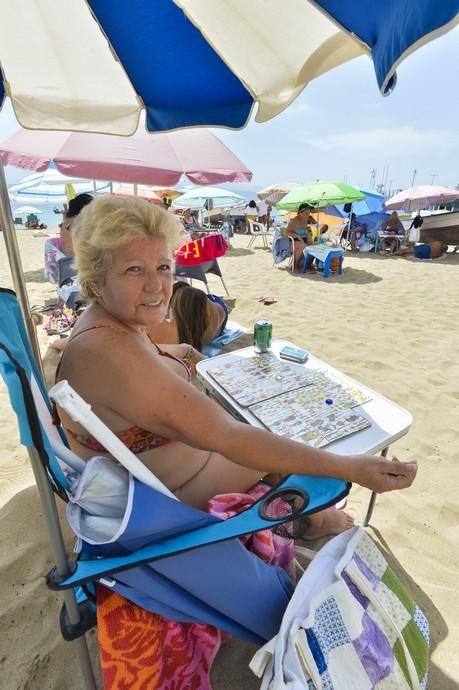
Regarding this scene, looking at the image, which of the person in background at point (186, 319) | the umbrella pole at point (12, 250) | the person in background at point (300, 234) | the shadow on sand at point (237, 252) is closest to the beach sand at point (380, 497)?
the umbrella pole at point (12, 250)

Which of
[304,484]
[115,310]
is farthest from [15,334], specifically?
[304,484]

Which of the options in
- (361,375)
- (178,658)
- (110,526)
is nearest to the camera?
(110,526)

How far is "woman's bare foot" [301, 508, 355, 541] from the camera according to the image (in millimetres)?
1790

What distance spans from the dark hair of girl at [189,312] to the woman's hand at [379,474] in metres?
2.13

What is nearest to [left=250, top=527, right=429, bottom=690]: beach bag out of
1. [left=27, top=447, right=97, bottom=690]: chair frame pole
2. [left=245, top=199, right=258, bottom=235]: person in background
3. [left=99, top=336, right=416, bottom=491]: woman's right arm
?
[left=99, top=336, right=416, bottom=491]: woman's right arm

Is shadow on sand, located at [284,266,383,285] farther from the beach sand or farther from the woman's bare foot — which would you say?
the woman's bare foot

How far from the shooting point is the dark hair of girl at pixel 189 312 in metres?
3.02

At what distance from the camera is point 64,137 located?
4.35m

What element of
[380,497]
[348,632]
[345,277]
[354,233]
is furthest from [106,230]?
[354,233]

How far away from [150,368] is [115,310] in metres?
0.34

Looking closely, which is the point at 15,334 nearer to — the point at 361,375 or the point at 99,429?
the point at 99,429

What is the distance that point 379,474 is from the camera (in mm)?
1183

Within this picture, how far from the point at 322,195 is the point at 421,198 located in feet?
16.5

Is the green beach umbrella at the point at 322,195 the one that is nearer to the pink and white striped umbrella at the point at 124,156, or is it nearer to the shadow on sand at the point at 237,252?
the shadow on sand at the point at 237,252
